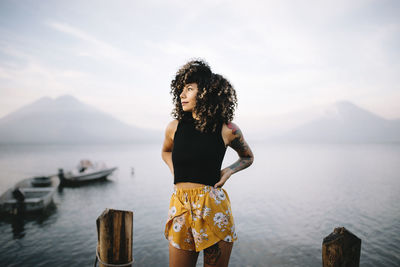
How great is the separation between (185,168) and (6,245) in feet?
46.2

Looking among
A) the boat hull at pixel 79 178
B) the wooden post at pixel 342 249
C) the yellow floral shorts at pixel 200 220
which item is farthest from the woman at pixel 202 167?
the boat hull at pixel 79 178

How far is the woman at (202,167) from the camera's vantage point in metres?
2.20

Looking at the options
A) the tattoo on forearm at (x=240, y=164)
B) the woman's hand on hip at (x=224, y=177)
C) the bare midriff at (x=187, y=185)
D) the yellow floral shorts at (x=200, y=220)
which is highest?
the tattoo on forearm at (x=240, y=164)

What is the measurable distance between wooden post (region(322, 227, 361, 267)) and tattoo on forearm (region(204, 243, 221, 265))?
1.17 metres

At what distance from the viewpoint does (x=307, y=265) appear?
10148 mm

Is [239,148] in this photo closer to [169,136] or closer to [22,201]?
[169,136]

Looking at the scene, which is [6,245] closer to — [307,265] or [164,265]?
[164,265]

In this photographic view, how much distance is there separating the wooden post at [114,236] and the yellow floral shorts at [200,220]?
2.43ft

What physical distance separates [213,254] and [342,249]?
130cm

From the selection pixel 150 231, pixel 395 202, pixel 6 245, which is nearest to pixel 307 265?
pixel 150 231

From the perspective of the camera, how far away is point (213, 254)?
2.19 metres

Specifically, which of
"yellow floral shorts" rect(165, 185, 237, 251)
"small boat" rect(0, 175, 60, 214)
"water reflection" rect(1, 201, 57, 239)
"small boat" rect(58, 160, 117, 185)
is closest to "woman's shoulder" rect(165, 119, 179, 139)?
"yellow floral shorts" rect(165, 185, 237, 251)

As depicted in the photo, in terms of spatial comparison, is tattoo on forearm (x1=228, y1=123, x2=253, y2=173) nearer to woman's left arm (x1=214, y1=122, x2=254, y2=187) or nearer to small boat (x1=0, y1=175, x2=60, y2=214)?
woman's left arm (x1=214, y1=122, x2=254, y2=187)

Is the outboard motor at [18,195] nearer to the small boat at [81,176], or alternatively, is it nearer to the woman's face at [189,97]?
the small boat at [81,176]
